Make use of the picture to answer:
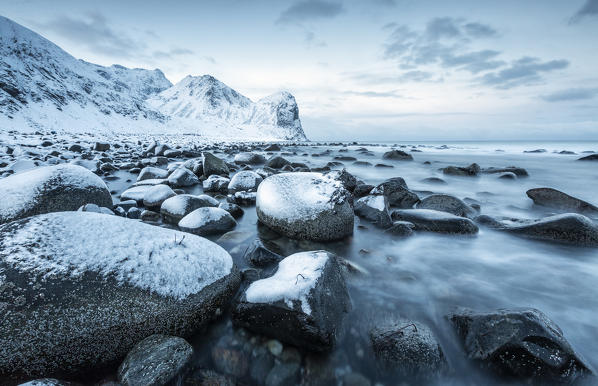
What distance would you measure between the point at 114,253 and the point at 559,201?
8.32 m

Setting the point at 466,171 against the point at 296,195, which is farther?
the point at 466,171

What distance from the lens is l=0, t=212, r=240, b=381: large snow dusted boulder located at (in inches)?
61.3

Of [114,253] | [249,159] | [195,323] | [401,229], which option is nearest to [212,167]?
[249,159]

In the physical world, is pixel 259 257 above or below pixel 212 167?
below

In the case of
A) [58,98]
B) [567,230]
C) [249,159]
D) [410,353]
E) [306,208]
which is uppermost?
[58,98]

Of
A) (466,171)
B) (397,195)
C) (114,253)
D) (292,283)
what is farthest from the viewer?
(466,171)

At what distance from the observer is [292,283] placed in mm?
2084

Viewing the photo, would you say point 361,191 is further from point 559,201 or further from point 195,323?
point 195,323

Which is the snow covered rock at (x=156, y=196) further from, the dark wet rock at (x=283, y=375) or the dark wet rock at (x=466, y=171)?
the dark wet rock at (x=466, y=171)

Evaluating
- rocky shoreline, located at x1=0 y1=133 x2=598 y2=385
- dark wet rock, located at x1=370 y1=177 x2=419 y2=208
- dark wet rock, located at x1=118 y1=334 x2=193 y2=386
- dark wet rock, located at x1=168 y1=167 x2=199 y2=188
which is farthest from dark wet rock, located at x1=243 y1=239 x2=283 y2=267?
dark wet rock, located at x1=168 y1=167 x2=199 y2=188

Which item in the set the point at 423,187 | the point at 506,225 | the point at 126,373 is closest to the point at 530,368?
the point at 126,373

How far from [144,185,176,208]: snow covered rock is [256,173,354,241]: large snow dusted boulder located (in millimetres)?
1999

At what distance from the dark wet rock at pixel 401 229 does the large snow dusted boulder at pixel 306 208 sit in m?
0.71

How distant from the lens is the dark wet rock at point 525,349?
1659 millimetres
